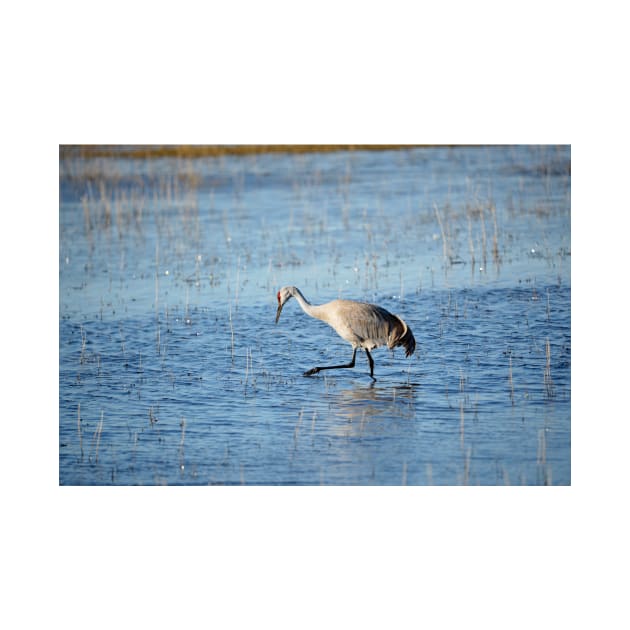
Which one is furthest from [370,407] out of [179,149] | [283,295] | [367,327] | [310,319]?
[179,149]

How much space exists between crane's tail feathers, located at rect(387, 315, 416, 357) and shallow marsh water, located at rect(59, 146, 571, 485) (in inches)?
9.8

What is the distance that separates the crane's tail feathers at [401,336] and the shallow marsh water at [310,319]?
9.8 inches

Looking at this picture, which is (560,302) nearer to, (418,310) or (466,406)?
(418,310)

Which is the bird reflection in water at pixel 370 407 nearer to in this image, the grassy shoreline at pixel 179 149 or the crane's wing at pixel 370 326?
the crane's wing at pixel 370 326

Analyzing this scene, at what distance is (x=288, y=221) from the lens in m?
13.9

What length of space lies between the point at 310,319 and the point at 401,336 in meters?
1.51

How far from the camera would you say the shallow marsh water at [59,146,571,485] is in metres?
8.91

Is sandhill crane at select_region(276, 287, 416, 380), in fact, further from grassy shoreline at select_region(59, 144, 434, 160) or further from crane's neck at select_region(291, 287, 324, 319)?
grassy shoreline at select_region(59, 144, 434, 160)

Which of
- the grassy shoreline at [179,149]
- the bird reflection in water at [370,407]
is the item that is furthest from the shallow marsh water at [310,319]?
the grassy shoreline at [179,149]

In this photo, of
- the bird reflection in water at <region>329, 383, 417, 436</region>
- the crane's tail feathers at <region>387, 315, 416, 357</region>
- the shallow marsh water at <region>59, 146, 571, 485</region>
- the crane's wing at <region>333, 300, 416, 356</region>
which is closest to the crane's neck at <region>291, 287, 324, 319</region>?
the crane's wing at <region>333, 300, 416, 356</region>

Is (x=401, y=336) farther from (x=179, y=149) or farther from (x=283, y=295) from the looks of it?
(x=179, y=149)

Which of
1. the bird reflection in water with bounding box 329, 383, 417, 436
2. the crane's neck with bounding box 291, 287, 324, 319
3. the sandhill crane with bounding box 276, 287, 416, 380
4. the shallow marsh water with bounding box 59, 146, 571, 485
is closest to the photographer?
the shallow marsh water with bounding box 59, 146, 571, 485

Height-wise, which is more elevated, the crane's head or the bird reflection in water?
the crane's head

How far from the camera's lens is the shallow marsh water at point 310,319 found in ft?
29.2
